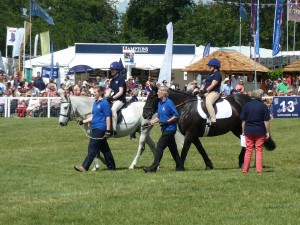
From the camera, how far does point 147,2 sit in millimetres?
104438

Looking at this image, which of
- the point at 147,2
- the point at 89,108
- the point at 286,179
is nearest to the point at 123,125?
the point at 89,108

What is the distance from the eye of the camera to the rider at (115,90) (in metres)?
19.1

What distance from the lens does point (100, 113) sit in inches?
726

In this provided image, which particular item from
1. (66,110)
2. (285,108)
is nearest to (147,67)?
(285,108)

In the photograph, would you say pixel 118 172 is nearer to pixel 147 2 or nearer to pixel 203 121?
pixel 203 121

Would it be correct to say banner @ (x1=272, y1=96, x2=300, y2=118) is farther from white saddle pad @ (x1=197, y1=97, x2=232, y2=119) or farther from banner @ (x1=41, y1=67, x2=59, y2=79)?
white saddle pad @ (x1=197, y1=97, x2=232, y2=119)

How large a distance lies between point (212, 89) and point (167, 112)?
1419 mm

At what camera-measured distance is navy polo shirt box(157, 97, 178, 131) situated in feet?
58.9

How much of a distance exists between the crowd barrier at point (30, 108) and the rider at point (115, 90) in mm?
18562

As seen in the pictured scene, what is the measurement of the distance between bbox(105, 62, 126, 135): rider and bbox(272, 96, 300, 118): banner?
1826 centimetres

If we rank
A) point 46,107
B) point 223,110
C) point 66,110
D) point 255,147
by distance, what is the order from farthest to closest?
point 46,107
point 66,110
point 223,110
point 255,147

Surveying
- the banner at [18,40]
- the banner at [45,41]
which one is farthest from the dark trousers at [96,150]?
the banner at [18,40]

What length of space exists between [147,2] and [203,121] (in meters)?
86.7

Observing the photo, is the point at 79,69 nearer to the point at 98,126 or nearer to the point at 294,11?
the point at 294,11
